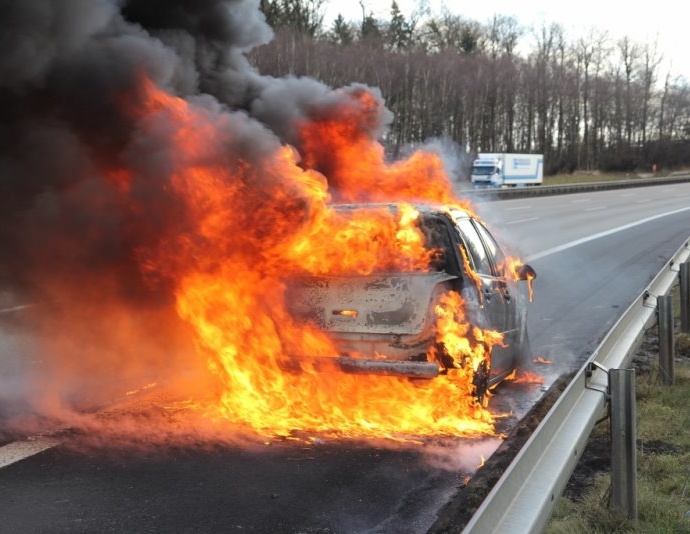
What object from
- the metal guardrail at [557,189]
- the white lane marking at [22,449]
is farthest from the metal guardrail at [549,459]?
the metal guardrail at [557,189]

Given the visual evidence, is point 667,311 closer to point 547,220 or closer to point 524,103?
point 547,220

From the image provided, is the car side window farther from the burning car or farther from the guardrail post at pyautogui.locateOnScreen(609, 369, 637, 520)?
the guardrail post at pyautogui.locateOnScreen(609, 369, 637, 520)

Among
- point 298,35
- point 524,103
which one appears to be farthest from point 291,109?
point 524,103

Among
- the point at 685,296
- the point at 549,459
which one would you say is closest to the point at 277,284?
the point at 549,459

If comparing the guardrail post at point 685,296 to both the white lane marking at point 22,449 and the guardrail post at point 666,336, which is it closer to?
the guardrail post at point 666,336

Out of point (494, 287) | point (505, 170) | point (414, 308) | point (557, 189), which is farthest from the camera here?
point (505, 170)

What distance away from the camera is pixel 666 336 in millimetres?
6516

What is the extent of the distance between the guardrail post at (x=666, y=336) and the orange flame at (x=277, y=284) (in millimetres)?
1689

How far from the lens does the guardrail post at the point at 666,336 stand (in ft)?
21.3

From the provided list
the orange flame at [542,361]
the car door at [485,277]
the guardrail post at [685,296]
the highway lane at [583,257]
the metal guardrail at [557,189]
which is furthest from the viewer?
the metal guardrail at [557,189]

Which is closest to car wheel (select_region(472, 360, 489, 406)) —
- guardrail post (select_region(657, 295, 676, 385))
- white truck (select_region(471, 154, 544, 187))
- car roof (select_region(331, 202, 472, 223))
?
car roof (select_region(331, 202, 472, 223))

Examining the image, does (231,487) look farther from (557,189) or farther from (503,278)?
(557,189)

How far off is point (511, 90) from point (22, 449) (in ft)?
297

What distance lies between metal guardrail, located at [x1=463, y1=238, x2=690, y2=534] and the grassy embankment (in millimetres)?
582
